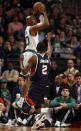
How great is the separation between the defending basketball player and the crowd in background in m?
2.59

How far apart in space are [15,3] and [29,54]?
27.2 ft

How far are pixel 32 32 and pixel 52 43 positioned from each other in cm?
615

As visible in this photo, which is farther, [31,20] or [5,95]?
[5,95]

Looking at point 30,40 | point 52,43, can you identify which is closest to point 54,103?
point 30,40

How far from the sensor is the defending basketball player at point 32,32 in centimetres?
950

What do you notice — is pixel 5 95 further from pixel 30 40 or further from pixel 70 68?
pixel 30 40

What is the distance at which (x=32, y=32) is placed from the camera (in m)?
9.88

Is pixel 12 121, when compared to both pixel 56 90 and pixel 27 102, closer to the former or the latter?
pixel 56 90

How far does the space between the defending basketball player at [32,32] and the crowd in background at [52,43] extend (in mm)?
2594

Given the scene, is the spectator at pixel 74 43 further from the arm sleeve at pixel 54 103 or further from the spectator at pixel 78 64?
the arm sleeve at pixel 54 103

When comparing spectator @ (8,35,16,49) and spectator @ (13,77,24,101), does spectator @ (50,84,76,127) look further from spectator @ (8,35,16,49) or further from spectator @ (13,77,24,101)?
spectator @ (8,35,16,49)

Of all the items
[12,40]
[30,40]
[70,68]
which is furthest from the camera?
[12,40]

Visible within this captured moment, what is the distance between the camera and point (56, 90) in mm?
13602

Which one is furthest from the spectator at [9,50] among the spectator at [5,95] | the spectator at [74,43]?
the spectator at [74,43]
